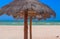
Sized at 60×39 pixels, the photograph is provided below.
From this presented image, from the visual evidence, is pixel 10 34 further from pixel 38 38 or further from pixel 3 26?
pixel 38 38

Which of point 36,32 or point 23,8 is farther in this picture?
point 36,32

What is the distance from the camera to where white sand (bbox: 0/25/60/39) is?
21.5ft

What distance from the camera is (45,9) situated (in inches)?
138

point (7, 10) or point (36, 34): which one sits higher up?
point (7, 10)

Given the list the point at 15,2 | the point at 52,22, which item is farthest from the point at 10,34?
the point at 15,2

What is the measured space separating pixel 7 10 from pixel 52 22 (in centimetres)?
357

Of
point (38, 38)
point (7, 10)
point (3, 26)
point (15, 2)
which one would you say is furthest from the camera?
point (3, 26)

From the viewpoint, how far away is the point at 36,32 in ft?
21.9

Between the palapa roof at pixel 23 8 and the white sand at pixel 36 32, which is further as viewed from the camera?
the white sand at pixel 36 32

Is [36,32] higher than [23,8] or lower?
lower

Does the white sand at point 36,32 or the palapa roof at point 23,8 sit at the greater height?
the palapa roof at point 23,8

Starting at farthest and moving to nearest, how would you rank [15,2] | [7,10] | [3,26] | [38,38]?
1. [3,26]
2. [38,38]
3. [15,2]
4. [7,10]

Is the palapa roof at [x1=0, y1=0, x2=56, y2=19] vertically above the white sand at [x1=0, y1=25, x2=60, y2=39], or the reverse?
the palapa roof at [x1=0, y1=0, x2=56, y2=19]

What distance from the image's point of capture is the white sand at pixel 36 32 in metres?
6.54
